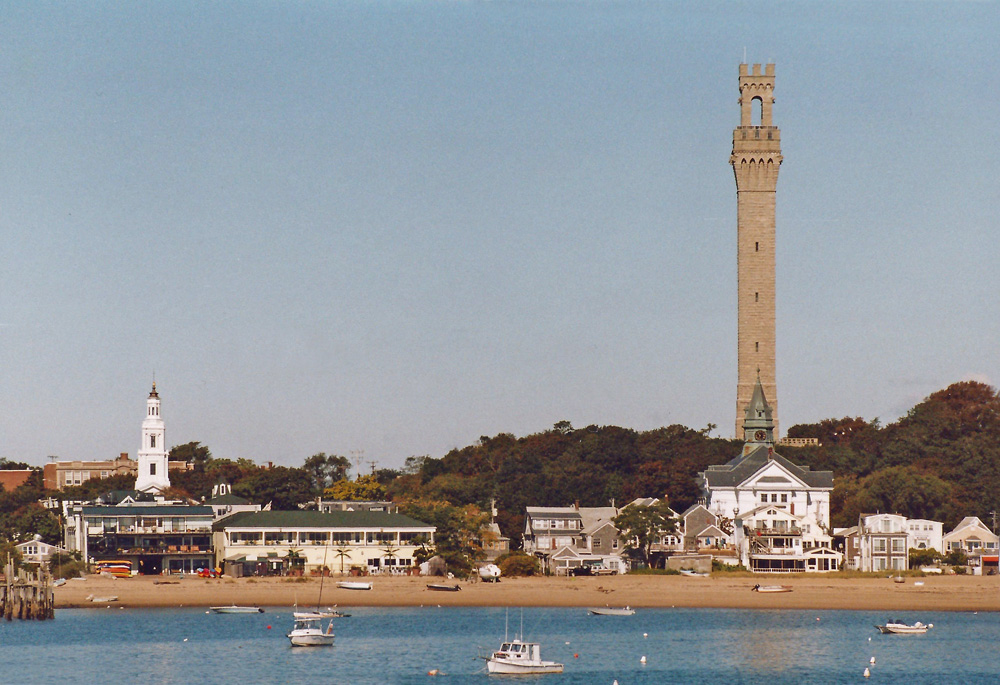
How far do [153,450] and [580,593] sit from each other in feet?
167

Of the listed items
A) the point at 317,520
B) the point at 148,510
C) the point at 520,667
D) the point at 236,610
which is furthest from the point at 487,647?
the point at 148,510

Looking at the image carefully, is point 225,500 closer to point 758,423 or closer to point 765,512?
point 765,512

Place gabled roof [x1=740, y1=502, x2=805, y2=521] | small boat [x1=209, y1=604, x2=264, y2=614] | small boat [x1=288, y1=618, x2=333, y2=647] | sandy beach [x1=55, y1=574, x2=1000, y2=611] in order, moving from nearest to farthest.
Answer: small boat [x1=288, y1=618, x2=333, y2=647] < small boat [x1=209, y1=604, x2=264, y2=614] < sandy beach [x1=55, y1=574, x2=1000, y2=611] < gabled roof [x1=740, y1=502, x2=805, y2=521]

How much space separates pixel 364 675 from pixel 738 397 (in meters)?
78.4

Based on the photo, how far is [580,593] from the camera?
338 feet

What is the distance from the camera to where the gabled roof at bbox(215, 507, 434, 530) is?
384 ft

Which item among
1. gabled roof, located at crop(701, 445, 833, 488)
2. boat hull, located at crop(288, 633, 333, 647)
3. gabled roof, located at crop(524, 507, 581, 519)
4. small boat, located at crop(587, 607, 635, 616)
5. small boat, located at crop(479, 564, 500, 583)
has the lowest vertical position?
boat hull, located at crop(288, 633, 333, 647)

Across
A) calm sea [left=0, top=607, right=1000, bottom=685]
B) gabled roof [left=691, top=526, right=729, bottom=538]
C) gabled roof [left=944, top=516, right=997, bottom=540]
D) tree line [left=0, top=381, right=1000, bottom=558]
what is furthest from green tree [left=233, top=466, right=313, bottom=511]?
gabled roof [left=944, top=516, right=997, bottom=540]

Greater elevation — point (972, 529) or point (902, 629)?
point (972, 529)

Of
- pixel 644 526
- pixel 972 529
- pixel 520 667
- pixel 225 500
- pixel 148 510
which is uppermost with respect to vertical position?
pixel 225 500

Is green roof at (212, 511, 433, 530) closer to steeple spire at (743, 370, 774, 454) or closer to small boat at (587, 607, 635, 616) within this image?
small boat at (587, 607, 635, 616)

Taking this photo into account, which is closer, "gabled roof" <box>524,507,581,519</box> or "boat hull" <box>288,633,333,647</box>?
"boat hull" <box>288,633,333,647</box>

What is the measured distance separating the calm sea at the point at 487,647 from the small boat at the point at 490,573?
1085cm

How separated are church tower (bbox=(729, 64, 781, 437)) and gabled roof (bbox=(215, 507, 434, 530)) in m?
38.0
